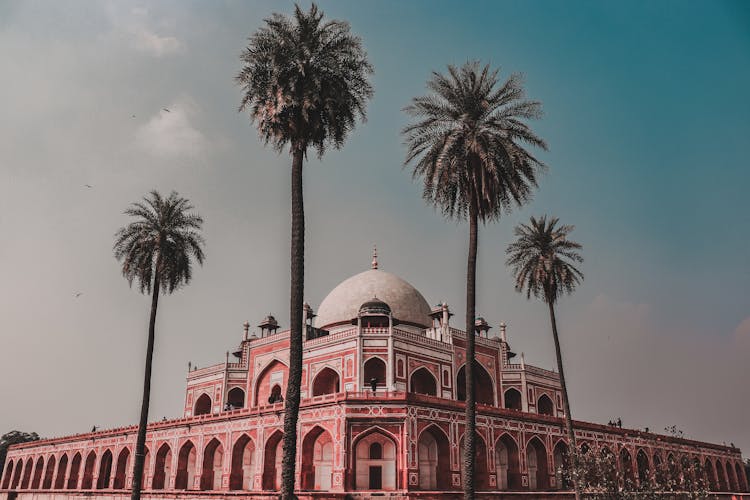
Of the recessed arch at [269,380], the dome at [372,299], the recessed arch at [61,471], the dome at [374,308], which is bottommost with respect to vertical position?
the recessed arch at [61,471]

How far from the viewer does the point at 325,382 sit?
45531 mm

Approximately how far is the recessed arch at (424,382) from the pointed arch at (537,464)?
7797mm

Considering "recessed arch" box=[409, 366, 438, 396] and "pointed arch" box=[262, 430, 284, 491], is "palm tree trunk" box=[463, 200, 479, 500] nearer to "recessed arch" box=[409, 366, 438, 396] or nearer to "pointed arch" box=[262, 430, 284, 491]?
"pointed arch" box=[262, 430, 284, 491]

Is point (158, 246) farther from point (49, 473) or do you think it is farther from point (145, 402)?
point (49, 473)

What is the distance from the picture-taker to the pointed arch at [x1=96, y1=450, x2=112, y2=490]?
51.7m

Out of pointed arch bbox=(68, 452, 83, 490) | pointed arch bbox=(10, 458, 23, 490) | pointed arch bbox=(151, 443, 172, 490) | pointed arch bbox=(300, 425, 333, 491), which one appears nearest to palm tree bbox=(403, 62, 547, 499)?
pointed arch bbox=(300, 425, 333, 491)

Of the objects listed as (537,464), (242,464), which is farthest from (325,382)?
(537,464)

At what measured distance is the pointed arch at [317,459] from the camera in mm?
33406

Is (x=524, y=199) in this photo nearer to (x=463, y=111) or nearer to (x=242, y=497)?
(x=463, y=111)

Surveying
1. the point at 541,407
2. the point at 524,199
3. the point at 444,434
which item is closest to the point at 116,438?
the point at 444,434

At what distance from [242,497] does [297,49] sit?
21.4 meters

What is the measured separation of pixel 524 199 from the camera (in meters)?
26.1

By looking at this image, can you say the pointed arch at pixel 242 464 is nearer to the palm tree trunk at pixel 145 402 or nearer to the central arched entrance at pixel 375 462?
the palm tree trunk at pixel 145 402

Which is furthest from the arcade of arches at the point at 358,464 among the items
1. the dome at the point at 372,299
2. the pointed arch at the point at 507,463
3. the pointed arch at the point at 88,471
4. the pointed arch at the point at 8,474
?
the pointed arch at the point at 8,474
